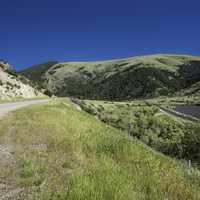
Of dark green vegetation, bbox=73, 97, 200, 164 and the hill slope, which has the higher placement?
the hill slope

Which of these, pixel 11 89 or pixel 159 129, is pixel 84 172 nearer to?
pixel 159 129

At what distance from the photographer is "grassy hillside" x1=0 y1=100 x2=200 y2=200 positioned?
653 centimetres

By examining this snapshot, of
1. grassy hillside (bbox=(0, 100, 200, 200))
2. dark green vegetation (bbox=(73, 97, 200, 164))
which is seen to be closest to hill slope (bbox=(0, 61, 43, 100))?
dark green vegetation (bbox=(73, 97, 200, 164))

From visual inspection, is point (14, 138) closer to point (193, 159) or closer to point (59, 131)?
point (59, 131)

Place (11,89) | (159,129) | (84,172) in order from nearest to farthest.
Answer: (84,172)
(159,129)
(11,89)

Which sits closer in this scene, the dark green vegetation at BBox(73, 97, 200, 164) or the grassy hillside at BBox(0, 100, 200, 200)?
the grassy hillside at BBox(0, 100, 200, 200)

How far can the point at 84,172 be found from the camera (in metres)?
7.73

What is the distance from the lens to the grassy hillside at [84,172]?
21.4 ft

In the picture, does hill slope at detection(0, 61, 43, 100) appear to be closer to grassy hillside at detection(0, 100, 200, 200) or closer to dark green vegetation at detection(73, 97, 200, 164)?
dark green vegetation at detection(73, 97, 200, 164)

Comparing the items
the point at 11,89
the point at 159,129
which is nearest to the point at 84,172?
the point at 159,129

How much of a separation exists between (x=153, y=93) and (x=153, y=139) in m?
163

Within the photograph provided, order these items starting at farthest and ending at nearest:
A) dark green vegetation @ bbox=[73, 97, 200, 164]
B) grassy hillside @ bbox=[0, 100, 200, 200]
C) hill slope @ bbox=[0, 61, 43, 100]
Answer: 1. hill slope @ bbox=[0, 61, 43, 100]
2. dark green vegetation @ bbox=[73, 97, 200, 164]
3. grassy hillside @ bbox=[0, 100, 200, 200]

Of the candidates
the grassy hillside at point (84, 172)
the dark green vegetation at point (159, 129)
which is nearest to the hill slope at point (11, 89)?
the dark green vegetation at point (159, 129)

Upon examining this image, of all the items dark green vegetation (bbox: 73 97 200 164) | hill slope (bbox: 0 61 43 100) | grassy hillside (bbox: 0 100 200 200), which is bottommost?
dark green vegetation (bbox: 73 97 200 164)
